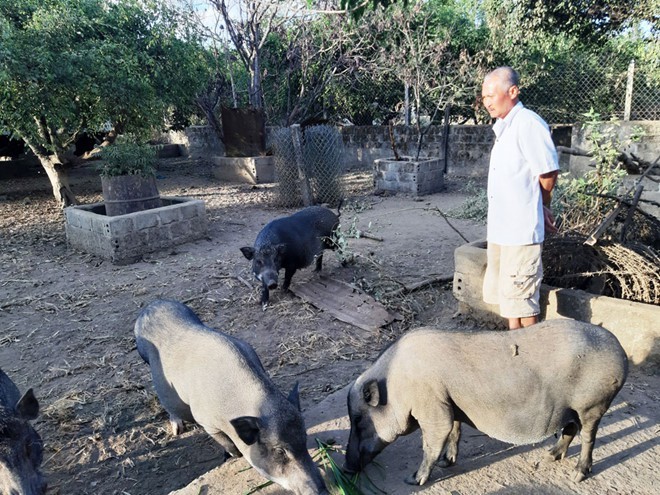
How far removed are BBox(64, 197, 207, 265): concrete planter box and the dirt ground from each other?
0.17 metres

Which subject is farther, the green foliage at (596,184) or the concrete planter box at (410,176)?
the concrete planter box at (410,176)

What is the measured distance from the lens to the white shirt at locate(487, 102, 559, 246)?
305 centimetres

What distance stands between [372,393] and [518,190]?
63.0 inches

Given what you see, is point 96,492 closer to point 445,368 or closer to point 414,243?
point 445,368

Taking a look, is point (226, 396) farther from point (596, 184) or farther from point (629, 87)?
point (629, 87)

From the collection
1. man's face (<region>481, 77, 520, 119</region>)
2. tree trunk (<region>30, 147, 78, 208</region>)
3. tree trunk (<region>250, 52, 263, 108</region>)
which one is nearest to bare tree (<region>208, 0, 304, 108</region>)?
tree trunk (<region>250, 52, 263, 108</region>)

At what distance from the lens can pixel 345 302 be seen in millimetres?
5020

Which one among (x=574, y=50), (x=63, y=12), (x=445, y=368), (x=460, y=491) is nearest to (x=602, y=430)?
(x=460, y=491)

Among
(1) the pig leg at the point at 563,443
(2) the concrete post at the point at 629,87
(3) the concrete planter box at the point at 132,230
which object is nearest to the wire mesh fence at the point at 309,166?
(3) the concrete planter box at the point at 132,230

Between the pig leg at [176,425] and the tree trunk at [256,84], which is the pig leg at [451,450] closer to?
the pig leg at [176,425]

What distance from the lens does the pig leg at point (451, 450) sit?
8.85ft

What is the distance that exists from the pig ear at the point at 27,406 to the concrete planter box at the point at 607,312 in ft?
10.9

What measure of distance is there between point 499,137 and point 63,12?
8.28 metres

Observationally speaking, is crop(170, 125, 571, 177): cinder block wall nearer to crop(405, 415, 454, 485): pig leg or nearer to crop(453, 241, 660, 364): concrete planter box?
crop(453, 241, 660, 364): concrete planter box
